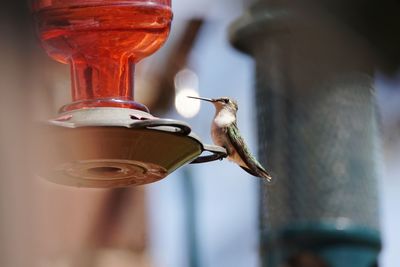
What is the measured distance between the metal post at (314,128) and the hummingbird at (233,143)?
10.6 ft

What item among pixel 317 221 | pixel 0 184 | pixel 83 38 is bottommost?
pixel 317 221

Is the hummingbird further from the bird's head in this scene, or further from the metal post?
the metal post

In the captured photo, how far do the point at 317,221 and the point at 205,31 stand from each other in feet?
8.34

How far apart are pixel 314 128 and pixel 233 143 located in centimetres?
400

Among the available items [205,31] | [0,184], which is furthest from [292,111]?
[0,184]

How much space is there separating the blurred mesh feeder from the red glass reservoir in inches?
10.0

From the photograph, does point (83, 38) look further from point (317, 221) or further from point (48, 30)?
point (317, 221)

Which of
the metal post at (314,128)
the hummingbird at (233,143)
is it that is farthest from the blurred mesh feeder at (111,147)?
the metal post at (314,128)

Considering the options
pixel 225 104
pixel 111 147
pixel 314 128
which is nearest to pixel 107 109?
pixel 111 147

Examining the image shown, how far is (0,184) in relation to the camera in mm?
2047

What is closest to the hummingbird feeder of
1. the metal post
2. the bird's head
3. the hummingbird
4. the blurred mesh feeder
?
the blurred mesh feeder

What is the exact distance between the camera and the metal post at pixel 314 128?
7.09m

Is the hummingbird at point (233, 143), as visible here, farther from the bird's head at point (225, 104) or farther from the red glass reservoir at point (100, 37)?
the red glass reservoir at point (100, 37)

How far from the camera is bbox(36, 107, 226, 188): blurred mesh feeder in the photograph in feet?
9.03
